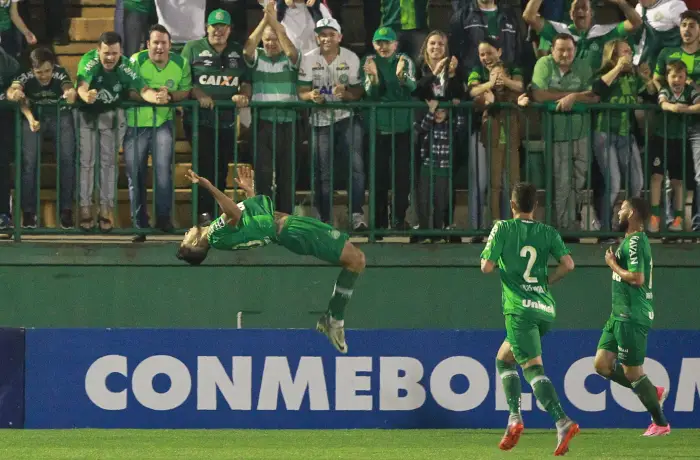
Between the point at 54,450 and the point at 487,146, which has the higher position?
the point at 487,146

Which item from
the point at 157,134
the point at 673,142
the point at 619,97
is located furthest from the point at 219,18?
the point at 673,142

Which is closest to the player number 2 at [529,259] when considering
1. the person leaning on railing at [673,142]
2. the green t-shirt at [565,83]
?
the green t-shirt at [565,83]

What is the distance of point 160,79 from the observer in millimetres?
13484

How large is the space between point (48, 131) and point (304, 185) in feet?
8.55

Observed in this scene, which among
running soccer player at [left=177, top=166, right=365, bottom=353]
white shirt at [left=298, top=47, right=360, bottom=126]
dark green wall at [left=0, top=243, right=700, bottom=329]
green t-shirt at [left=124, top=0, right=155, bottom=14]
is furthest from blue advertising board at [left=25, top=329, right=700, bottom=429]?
green t-shirt at [left=124, top=0, right=155, bottom=14]

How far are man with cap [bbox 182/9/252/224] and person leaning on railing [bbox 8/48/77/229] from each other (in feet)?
3.71

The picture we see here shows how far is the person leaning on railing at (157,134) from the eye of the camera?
→ 523 inches

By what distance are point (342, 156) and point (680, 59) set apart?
3.25m

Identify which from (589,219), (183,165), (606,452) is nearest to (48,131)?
(183,165)

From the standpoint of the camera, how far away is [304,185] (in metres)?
14.7

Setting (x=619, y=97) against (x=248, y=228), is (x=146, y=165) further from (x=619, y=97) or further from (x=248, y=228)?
(x=619, y=97)

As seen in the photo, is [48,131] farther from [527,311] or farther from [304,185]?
[527,311]

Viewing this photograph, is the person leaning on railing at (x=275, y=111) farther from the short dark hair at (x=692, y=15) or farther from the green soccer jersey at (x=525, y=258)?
the short dark hair at (x=692, y=15)

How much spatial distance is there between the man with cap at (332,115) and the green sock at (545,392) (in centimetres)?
313
